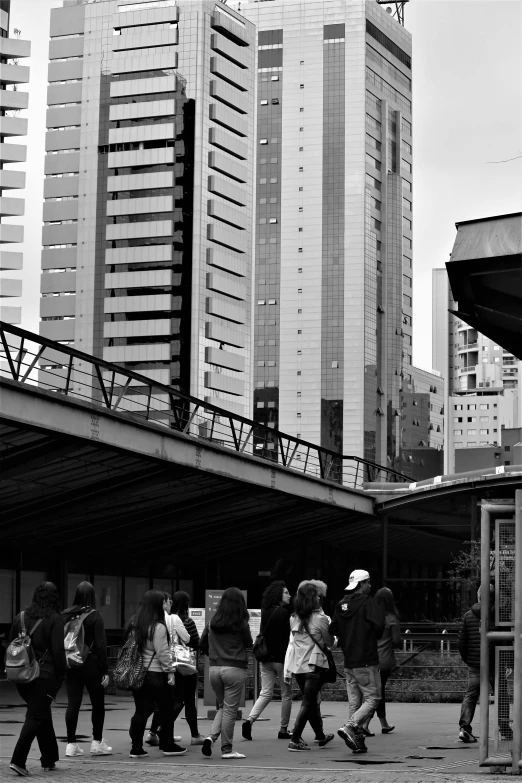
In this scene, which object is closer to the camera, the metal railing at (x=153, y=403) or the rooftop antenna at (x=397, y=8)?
the metal railing at (x=153, y=403)

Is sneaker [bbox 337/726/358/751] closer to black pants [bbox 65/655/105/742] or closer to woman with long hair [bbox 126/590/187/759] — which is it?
woman with long hair [bbox 126/590/187/759]

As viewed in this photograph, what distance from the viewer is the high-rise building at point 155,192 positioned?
11531 centimetres

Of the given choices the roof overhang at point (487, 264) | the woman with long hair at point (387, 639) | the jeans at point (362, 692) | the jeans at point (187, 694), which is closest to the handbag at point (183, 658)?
the jeans at point (187, 694)

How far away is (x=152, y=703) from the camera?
41.1ft

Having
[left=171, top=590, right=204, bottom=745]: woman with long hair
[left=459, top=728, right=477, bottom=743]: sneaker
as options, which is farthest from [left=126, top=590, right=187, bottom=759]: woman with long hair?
[left=459, top=728, right=477, bottom=743]: sneaker

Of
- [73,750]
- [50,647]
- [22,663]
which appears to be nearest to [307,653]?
[73,750]

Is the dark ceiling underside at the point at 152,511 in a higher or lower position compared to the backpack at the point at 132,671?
higher

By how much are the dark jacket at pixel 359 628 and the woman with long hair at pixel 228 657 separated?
1.02m

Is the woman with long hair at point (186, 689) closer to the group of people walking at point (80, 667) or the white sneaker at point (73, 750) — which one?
the group of people walking at point (80, 667)

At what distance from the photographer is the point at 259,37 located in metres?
169

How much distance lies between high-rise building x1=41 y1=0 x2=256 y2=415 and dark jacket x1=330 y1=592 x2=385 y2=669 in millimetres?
100522

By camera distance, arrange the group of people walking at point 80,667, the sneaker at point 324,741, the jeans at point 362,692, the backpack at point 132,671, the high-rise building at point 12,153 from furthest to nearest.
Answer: the high-rise building at point 12,153 → the sneaker at point 324,741 → the jeans at point 362,692 → the backpack at point 132,671 → the group of people walking at point 80,667

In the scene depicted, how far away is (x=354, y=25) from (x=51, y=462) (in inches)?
5704

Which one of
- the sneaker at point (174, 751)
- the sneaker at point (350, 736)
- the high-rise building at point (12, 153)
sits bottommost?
the sneaker at point (174, 751)
